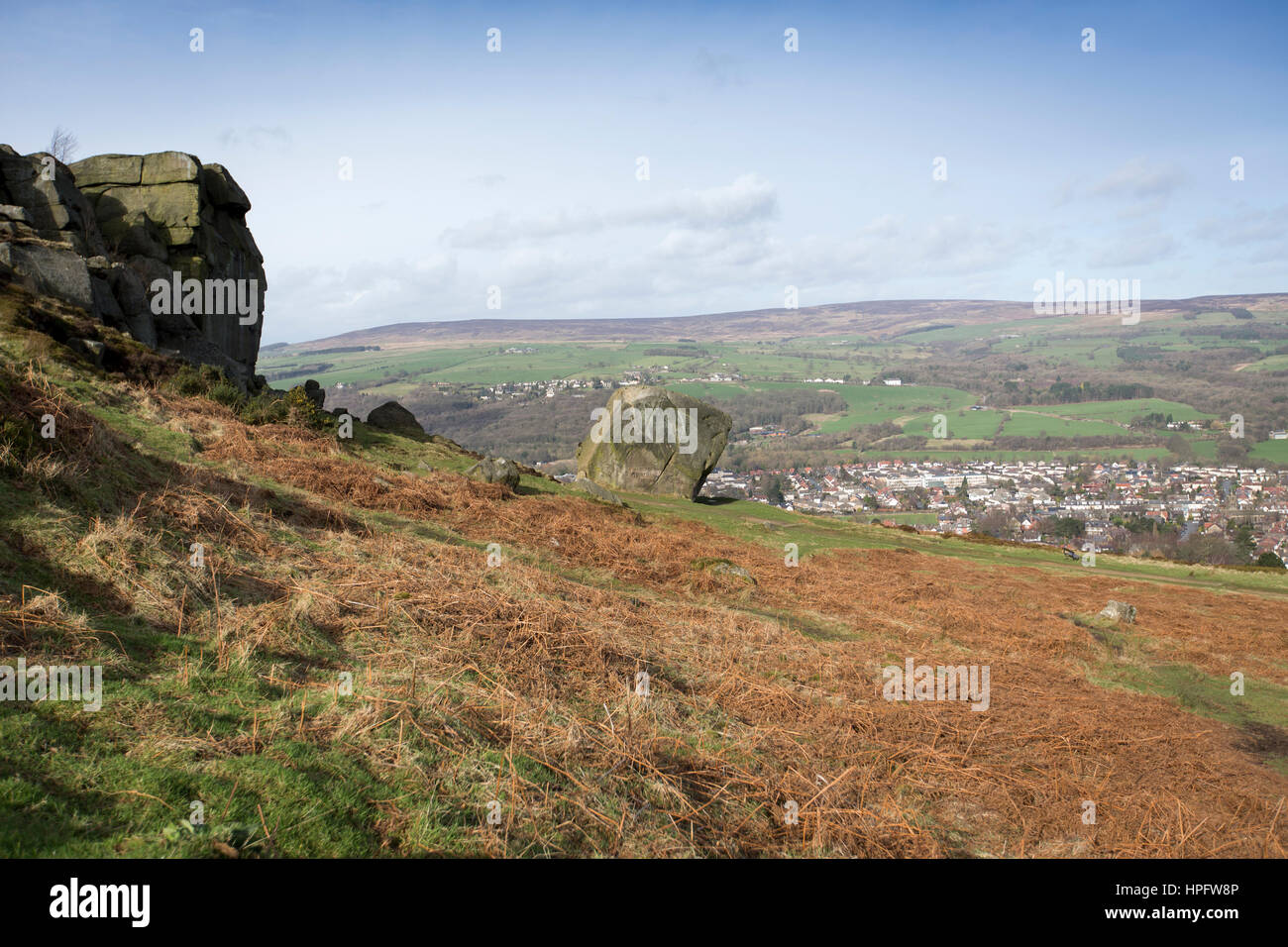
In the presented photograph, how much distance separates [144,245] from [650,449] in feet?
61.0

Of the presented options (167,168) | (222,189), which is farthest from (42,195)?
(222,189)

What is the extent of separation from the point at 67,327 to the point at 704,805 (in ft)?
60.6

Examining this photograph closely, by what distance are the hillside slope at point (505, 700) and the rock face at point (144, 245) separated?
26.9 feet

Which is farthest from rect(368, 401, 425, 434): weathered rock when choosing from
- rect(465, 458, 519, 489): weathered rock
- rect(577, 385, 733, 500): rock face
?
rect(465, 458, 519, 489): weathered rock

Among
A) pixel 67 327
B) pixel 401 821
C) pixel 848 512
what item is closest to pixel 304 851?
pixel 401 821

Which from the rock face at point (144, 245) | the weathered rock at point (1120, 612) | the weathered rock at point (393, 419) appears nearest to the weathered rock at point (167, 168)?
the rock face at point (144, 245)

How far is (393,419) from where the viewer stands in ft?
89.1

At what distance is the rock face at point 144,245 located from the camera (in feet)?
62.4

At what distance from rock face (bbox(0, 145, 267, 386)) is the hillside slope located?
8197 millimetres

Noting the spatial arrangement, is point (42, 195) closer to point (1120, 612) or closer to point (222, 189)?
point (222, 189)

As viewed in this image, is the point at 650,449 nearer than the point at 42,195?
No

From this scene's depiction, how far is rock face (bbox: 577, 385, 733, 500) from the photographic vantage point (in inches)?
1097

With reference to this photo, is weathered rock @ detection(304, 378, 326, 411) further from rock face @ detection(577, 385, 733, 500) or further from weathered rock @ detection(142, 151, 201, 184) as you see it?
rock face @ detection(577, 385, 733, 500)

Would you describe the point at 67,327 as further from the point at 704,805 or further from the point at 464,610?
the point at 704,805
